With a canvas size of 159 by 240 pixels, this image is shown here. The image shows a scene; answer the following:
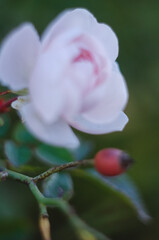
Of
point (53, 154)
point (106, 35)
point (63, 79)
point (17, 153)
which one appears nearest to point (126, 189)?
point (53, 154)

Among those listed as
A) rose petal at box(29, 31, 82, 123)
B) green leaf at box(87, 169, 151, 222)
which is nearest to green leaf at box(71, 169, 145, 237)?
green leaf at box(87, 169, 151, 222)

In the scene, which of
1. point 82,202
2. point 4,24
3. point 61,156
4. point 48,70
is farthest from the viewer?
point 4,24

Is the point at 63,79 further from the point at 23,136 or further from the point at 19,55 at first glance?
the point at 23,136

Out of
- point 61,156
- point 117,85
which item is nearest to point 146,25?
point 61,156

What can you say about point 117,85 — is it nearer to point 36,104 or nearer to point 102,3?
point 36,104

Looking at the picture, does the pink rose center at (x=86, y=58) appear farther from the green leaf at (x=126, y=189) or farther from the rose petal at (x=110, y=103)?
the green leaf at (x=126, y=189)

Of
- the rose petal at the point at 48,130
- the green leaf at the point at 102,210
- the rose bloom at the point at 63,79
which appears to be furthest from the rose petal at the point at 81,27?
the green leaf at the point at 102,210
